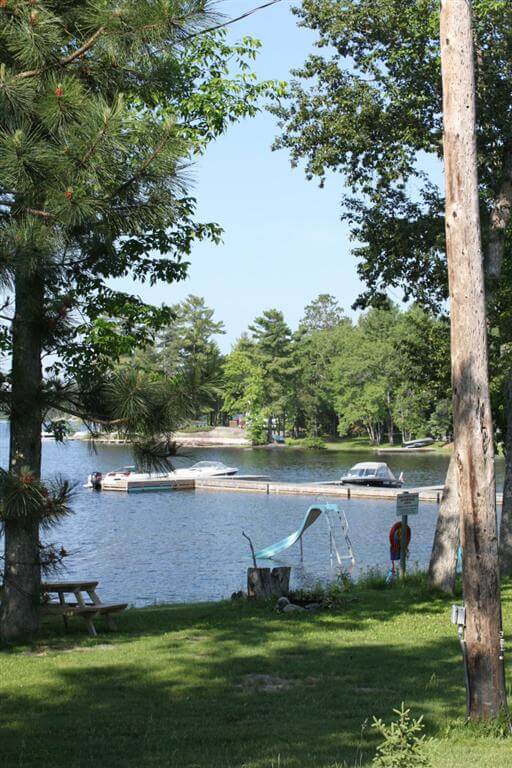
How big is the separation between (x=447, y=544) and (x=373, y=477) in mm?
38158

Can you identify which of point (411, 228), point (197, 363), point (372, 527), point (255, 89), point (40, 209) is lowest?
point (372, 527)

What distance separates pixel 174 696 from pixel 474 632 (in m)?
2.63

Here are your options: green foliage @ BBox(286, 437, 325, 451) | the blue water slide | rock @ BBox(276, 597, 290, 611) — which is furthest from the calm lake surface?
green foliage @ BBox(286, 437, 325, 451)

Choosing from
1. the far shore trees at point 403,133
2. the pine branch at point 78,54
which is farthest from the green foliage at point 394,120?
the pine branch at point 78,54

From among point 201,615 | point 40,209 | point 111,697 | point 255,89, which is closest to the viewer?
point 111,697

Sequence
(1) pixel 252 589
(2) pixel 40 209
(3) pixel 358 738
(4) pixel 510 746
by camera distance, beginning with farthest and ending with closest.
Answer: (1) pixel 252 589
(2) pixel 40 209
(3) pixel 358 738
(4) pixel 510 746

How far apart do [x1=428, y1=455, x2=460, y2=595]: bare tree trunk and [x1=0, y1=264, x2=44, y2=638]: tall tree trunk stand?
21.3 ft

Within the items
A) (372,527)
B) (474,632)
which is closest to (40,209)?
(474,632)

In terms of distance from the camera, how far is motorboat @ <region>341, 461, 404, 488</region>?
52812mm

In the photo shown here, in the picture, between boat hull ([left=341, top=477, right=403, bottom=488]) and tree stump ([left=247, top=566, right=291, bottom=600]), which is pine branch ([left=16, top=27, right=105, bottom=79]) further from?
boat hull ([left=341, top=477, right=403, bottom=488])

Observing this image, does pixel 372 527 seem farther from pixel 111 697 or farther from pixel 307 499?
pixel 111 697

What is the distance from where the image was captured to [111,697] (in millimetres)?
8047

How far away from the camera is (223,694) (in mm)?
8164

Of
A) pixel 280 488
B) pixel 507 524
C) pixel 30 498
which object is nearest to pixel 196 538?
pixel 280 488
